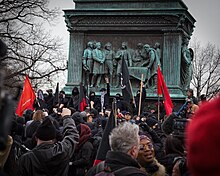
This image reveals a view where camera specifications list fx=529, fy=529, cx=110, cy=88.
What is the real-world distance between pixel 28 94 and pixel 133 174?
9.19 m

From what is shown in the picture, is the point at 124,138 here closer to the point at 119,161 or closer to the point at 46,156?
the point at 119,161

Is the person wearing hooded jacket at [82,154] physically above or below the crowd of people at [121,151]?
below

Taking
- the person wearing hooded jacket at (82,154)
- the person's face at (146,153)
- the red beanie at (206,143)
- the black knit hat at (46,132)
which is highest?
the red beanie at (206,143)

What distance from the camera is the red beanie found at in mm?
1854

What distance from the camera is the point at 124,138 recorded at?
4.22 meters

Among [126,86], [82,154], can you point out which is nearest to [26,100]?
[126,86]

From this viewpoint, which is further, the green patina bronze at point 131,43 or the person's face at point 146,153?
the green patina bronze at point 131,43

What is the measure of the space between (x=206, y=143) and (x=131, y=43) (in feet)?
77.3

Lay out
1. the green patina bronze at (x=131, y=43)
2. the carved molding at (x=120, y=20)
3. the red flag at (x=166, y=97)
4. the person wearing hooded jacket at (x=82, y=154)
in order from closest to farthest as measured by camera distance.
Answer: the person wearing hooded jacket at (x=82, y=154) → the red flag at (x=166, y=97) → the green patina bronze at (x=131, y=43) → the carved molding at (x=120, y=20)

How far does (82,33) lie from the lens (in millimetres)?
25781

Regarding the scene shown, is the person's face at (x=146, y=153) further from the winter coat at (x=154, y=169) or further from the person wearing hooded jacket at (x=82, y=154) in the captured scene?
the person wearing hooded jacket at (x=82, y=154)

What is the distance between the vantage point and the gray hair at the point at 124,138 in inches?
165

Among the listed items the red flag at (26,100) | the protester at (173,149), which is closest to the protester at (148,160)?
the protester at (173,149)

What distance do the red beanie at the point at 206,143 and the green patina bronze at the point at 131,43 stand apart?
880 inches
